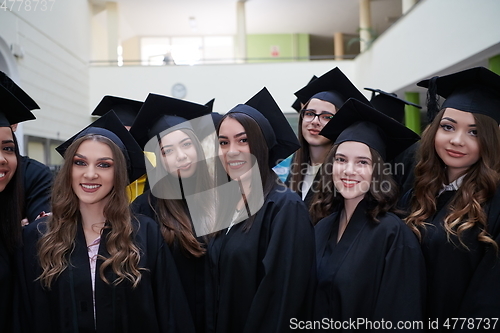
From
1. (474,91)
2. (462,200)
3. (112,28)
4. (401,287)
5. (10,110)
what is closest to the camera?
(401,287)

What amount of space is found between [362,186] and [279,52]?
49.8 feet

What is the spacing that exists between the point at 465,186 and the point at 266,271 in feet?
3.84

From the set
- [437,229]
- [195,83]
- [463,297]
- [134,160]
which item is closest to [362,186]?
[437,229]

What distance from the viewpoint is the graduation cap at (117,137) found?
2338 mm

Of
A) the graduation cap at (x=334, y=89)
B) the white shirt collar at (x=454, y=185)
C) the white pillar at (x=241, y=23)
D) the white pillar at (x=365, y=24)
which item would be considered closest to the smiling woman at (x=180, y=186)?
the graduation cap at (x=334, y=89)

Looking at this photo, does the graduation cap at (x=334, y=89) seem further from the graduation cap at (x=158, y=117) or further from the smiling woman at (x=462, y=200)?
the graduation cap at (x=158, y=117)

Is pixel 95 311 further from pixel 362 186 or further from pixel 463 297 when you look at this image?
pixel 463 297

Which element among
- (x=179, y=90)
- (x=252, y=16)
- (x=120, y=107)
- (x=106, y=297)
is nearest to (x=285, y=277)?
(x=106, y=297)

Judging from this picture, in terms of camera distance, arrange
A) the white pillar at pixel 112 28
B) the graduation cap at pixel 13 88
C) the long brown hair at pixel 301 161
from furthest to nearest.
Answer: the white pillar at pixel 112 28, the long brown hair at pixel 301 161, the graduation cap at pixel 13 88

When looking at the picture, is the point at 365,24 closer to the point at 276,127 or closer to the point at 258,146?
the point at 276,127

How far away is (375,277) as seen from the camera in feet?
6.97

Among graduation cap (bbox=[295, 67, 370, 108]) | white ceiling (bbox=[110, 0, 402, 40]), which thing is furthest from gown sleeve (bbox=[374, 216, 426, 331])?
white ceiling (bbox=[110, 0, 402, 40])

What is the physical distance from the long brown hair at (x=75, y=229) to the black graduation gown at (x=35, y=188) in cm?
75

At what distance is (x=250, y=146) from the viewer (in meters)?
2.36
